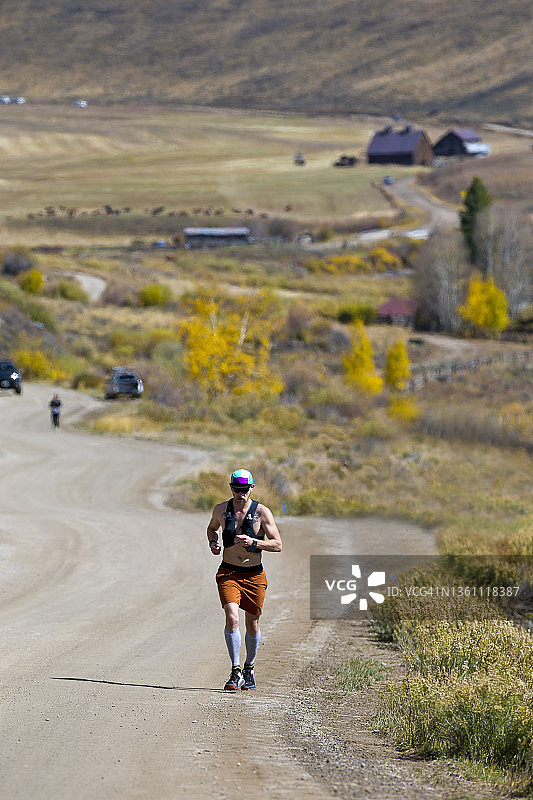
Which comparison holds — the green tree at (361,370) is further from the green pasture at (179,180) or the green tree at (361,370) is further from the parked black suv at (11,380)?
the green pasture at (179,180)

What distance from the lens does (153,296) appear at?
84250 mm

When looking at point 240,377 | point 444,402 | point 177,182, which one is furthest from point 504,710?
point 177,182

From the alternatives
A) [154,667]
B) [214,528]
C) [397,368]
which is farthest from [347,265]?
[214,528]

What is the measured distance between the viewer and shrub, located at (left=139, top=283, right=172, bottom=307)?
84.2 m

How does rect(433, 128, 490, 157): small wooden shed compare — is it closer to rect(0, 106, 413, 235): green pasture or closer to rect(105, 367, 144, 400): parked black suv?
rect(0, 106, 413, 235): green pasture

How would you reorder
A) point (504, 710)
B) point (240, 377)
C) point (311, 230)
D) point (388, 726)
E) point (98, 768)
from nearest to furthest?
point (98, 768) < point (504, 710) < point (388, 726) < point (240, 377) < point (311, 230)

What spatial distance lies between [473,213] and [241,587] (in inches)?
3532

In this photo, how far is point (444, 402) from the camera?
52312 mm

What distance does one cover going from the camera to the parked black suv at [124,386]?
4741 cm

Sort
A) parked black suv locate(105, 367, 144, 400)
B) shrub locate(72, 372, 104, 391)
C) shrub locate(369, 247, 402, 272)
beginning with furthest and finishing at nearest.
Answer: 1. shrub locate(369, 247, 402, 272)
2. shrub locate(72, 372, 104, 391)
3. parked black suv locate(105, 367, 144, 400)

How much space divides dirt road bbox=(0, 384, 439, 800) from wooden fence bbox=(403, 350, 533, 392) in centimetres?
3404

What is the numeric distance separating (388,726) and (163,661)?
11.2 ft

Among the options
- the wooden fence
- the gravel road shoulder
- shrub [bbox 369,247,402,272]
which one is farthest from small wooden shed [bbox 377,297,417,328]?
the gravel road shoulder

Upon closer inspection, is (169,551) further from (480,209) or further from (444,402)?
(480,209)
